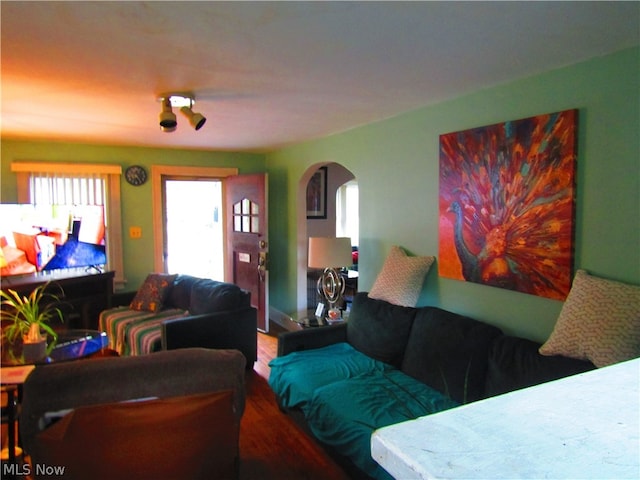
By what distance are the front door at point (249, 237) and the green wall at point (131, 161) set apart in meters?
0.51

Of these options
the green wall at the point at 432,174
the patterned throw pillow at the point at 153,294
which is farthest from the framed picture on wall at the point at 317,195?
the patterned throw pillow at the point at 153,294

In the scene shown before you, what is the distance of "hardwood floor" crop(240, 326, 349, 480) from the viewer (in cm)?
239

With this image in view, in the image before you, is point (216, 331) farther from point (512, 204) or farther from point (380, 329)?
point (512, 204)

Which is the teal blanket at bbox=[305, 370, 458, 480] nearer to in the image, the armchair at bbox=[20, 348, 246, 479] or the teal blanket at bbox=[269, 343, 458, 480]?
the teal blanket at bbox=[269, 343, 458, 480]

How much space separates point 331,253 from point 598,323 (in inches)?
85.6

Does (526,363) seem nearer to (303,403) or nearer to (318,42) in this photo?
(303,403)

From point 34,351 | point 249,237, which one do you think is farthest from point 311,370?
point 249,237

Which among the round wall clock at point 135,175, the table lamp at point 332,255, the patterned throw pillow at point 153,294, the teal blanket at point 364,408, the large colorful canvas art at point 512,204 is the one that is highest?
the round wall clock at point 135,175

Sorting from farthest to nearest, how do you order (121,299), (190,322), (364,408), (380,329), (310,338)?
(121,299), (190,322), (310,338), (380,329), (364,408)

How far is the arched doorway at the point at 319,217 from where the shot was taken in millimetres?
4820

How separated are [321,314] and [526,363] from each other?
207 cm

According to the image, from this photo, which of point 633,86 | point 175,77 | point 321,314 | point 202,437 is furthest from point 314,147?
point 202,437

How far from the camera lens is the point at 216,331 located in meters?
3.50

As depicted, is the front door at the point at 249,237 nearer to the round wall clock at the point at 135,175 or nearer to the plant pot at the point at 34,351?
the round wall clock at the point at 135,175
